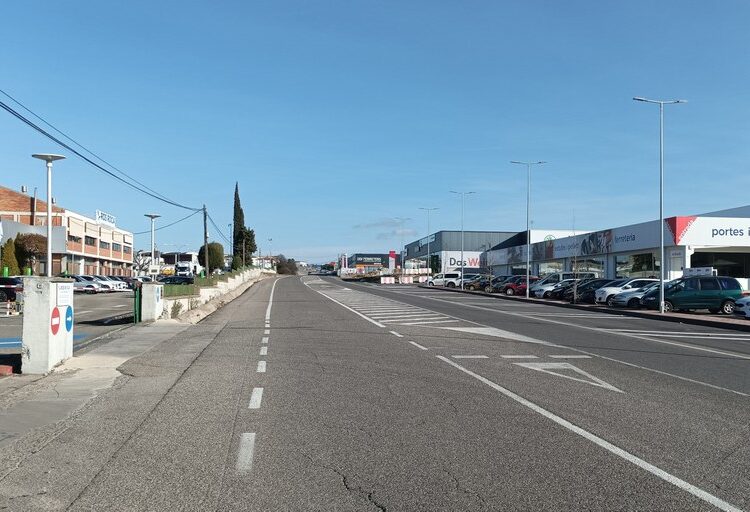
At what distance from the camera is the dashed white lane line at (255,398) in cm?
901

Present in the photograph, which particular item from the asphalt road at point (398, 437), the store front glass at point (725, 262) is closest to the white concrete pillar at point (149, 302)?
the asphalt road at point (398, 437)

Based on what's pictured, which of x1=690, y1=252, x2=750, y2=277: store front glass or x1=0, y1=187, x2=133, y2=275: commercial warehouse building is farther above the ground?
x1=0, y1=187, x2=133, y2=275: commercial warehouse building

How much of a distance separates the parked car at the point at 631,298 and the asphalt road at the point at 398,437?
71.9ft

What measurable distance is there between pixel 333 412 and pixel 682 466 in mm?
4159

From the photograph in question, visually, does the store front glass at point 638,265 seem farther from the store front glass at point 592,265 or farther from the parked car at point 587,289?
the parked car at point 587,289

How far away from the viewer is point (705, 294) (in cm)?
3095

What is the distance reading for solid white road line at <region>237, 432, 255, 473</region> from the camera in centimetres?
619

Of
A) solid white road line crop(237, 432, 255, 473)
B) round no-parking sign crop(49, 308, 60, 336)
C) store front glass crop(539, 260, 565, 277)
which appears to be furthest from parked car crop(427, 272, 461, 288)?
solid white road line crop(237, 432, 255, 473)

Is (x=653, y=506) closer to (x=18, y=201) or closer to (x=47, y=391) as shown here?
(x=47, y=391)

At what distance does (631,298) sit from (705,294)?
503 centimetres

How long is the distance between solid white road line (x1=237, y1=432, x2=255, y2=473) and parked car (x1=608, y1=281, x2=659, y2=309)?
103 ft

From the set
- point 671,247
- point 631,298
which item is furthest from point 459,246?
point 631,298

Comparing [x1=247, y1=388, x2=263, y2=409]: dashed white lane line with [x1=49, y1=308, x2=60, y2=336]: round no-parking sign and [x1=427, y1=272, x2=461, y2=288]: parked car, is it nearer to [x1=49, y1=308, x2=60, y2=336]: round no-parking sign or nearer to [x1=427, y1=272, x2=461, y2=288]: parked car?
[x1=49, y1=308, x2=60, y2=336]: round no-parking sign

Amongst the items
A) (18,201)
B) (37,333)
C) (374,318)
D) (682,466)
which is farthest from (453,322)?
(18,201)
